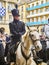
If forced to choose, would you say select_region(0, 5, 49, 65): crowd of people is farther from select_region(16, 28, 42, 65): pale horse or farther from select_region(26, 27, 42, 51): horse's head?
select_region(26, 27, 42, 51): horse's head

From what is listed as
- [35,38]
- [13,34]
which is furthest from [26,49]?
[13,34]

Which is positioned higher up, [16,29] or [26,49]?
[16,29]

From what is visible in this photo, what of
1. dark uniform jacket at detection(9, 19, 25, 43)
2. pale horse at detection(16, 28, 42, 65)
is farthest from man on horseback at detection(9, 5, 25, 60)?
pale horse at detection(16, 28, 42, 65)

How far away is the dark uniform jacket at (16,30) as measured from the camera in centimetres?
400

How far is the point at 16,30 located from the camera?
13.4ft

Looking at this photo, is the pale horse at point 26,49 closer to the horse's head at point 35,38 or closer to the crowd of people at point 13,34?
the horse's head at point 35,38

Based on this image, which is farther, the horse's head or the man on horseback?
the man on horseback

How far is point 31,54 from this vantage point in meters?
3.82

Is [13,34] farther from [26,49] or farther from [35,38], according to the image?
[35,38]

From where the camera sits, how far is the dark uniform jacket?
400 cm

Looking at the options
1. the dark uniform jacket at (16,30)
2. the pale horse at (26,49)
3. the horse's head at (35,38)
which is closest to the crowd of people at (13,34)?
the dark uniform jacket at (16,30)

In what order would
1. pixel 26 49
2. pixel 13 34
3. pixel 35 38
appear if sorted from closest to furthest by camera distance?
pixel 35 38 < pixel 26 49 < pixel 13 34

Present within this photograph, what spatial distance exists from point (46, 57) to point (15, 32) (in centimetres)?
78

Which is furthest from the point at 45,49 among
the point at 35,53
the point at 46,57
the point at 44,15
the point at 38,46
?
the point at 44,15
